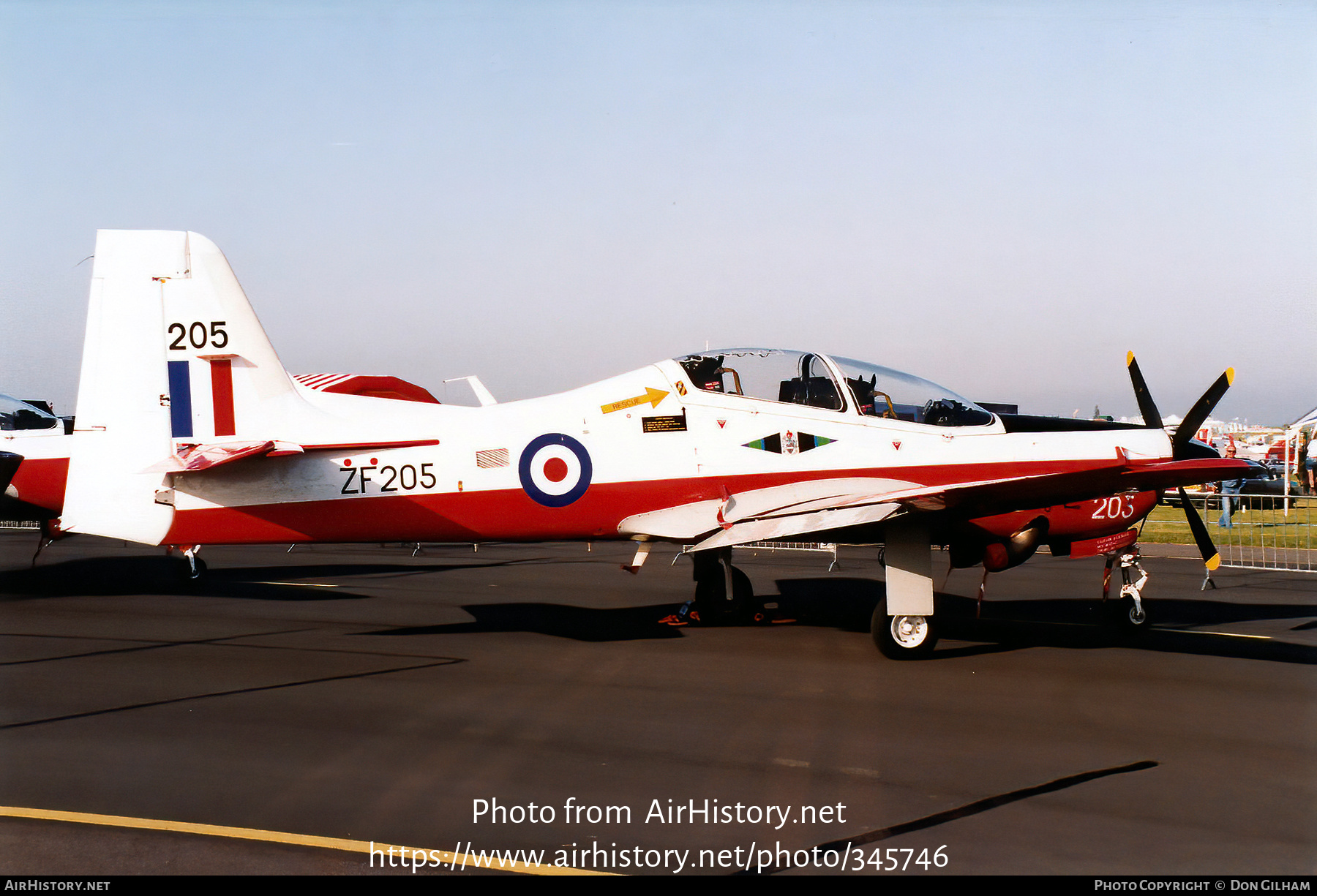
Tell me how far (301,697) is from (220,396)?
11.6ft

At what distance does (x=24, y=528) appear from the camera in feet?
94.9

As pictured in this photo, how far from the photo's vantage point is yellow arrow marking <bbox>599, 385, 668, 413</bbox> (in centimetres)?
988

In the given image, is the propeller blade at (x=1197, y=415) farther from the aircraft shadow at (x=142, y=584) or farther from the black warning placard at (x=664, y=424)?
the aircraft shadow at (x=142, y=584)

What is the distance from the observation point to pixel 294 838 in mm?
4695

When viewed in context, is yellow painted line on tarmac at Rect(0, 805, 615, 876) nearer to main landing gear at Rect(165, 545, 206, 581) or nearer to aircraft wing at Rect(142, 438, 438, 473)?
aircraft wing at Rect(142, 438, 438, 473)

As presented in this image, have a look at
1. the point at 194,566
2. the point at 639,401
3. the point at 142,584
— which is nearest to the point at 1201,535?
the point at 639,401

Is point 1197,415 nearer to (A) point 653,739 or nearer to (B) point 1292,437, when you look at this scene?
(A) point 653,739

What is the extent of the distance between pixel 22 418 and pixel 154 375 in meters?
7.85

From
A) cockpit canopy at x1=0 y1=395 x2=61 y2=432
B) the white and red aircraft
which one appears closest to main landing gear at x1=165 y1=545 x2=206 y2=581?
cockpit canopy at x1=0 y1=395 x2=61 y2=432

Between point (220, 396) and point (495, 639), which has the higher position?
point (220, 396)

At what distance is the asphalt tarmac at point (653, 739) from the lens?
4.66 meters

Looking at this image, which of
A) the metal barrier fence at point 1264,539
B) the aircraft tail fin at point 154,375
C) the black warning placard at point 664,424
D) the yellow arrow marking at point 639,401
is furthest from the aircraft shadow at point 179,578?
the metal barrier fence at point 1264,539

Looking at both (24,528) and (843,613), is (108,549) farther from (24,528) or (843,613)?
(843,613)

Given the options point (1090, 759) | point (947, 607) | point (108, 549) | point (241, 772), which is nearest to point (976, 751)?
point (1090, 759)
